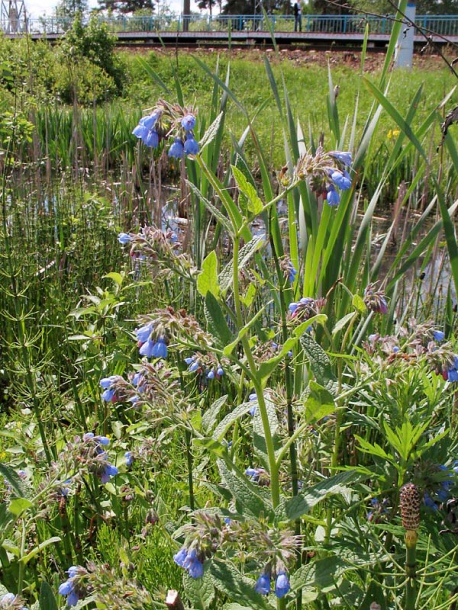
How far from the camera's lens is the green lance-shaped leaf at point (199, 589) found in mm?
937

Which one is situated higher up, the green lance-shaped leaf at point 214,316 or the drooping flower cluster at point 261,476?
the green lance-shaped leaf at point 214,316

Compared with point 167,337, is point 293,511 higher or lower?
lower

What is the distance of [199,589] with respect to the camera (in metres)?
0.94

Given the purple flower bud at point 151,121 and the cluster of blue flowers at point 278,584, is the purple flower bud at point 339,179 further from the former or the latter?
the cluster of blue flowers at point 278,584

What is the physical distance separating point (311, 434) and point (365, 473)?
126mm

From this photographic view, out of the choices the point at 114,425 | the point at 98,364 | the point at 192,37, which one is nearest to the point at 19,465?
the point at 114,425

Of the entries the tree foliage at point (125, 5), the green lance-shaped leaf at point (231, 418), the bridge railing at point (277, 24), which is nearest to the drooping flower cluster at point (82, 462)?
the green lance-shaped leaf at point (231, 418)

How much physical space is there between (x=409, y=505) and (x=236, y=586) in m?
0.31

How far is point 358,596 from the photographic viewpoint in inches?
40.5

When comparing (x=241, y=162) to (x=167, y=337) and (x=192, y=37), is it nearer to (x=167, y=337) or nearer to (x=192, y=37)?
(x=167, y=337)

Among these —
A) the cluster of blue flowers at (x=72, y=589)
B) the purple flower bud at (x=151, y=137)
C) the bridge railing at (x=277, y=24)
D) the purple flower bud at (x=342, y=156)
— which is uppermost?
the bridge railing at (x=277, y=24)

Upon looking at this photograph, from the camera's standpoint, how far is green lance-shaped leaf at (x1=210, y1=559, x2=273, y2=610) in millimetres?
849

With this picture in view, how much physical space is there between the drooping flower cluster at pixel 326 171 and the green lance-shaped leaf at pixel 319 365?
0.20 meters

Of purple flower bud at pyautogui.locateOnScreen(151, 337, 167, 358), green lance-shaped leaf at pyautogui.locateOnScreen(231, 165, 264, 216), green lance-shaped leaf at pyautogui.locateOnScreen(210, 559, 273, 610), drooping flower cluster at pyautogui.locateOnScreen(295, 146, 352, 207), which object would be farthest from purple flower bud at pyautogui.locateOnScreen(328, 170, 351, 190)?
green lance-shaped leaf at pyautogui.locateOnScreen(210, 559, 273, 610)
